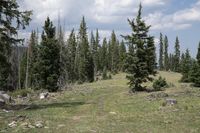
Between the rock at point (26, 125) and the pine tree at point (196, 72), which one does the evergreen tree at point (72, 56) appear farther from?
the rock at point (26, 125)

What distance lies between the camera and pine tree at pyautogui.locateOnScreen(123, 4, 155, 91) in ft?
170

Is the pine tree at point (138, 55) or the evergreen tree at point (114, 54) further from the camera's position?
the evergreen tree at point (114, 54)

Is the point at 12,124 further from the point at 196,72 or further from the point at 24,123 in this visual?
the point at 196,72

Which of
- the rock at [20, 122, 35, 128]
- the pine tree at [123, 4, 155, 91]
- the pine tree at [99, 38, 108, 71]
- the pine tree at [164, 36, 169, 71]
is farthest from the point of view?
the pine tree at [164, 36, 169, 71]

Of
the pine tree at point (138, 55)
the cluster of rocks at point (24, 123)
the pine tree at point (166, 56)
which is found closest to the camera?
the cluster of rocks at point (24, 123)

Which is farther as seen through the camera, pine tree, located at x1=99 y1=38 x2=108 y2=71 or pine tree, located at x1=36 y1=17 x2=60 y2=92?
pine tree, located at x1=99 y1=38 x2=108 y2=71

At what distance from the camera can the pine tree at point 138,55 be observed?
51.9 m

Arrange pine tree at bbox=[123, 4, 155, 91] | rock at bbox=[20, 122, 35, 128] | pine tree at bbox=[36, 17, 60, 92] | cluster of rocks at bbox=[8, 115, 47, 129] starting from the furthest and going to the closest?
pine tree at bbox=[36, 17, 60, 92], pine tree at bbox=[123, 4, 155, 91], cluster of rocks at bbox=[8, 115, 47, 129], rock at bbox=[20, 122, 35, 128]

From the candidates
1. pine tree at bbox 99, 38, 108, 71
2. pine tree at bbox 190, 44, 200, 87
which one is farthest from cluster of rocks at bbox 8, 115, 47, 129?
pine tree at bbox 99, 38, 108, 71

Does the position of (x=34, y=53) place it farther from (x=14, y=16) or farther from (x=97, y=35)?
(x=14, y=16)

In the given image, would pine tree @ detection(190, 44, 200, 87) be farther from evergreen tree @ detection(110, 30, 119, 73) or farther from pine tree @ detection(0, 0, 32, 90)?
evergreen tree @ detection(110, 30, 119, 73)

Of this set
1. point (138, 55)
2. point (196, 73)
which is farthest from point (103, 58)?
point (138, 55)

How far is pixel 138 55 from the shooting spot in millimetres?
52438

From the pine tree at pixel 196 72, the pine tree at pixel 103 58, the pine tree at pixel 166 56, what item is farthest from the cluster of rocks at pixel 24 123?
the pine tree at pixel 166 56
